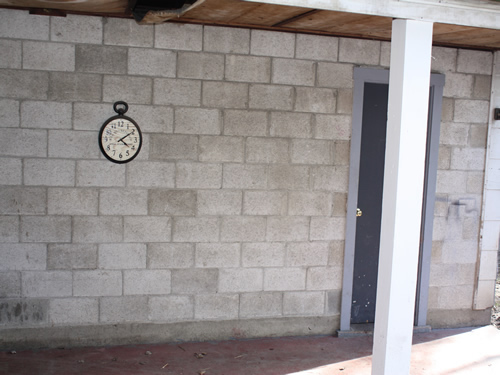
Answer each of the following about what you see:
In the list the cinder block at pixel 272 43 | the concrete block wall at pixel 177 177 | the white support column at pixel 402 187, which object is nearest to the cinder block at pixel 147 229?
the concrete block wall at pixel 177 177

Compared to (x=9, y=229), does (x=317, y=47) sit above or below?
above

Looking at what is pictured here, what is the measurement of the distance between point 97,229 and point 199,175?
933mm

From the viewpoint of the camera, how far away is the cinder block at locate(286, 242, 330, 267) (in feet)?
15.5

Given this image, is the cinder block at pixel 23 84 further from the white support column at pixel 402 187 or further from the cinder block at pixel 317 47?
the white support column at pixel 402 187

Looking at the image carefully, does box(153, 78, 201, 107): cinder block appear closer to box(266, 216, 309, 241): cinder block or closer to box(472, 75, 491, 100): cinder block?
box(266, 216, 309, 241): cinder block

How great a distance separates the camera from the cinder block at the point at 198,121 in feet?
14.5

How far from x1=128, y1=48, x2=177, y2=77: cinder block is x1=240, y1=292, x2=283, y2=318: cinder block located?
2.01 metres

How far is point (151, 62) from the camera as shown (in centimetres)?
432

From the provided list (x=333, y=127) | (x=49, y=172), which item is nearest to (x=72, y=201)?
(x=49, y=172)

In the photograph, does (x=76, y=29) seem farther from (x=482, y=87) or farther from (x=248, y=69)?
(x=482, y=87)

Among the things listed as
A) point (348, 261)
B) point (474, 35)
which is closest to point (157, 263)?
point (348, 261)

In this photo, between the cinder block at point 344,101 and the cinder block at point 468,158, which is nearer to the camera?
the cinder block at point 344,101

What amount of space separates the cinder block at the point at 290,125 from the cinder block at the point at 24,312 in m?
2.36

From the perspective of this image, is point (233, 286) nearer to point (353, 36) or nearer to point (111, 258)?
point (111, 258)
